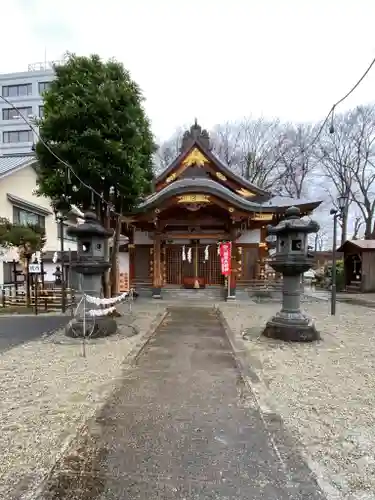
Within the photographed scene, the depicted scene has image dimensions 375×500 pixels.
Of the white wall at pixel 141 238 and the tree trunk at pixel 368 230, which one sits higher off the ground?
the tree trunk at pixel 368 230

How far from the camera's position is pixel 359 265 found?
2319cm

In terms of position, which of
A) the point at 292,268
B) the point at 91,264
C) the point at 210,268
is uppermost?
the point at 91,264

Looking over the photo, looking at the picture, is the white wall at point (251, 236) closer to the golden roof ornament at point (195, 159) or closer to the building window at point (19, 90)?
the golden roof ornament at point (195, 159)

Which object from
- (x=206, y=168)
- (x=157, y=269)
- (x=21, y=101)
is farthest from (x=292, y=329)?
(x=21, y=101)

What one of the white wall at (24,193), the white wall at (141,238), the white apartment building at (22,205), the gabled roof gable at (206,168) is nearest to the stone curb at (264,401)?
the white wall at (141,238)

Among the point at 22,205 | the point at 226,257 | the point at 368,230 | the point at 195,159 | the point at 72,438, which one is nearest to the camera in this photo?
the point at 72,438

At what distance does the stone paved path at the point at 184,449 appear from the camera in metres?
2.66

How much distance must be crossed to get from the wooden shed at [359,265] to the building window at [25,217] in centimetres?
1988

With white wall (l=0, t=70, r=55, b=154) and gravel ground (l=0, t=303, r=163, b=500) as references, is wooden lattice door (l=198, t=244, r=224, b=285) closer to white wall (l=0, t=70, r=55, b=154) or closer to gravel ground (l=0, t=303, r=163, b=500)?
gravel ground (l=0, t=303, r=163, b=500)

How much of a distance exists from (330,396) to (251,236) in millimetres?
13143

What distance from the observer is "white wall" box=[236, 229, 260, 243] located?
17281 millimetres

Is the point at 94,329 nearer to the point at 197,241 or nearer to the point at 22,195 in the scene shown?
the point at 197,241

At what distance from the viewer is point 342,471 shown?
2881 millimetres

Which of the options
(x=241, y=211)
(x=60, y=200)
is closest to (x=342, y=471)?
(x=60, y=200)
